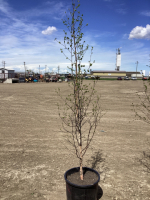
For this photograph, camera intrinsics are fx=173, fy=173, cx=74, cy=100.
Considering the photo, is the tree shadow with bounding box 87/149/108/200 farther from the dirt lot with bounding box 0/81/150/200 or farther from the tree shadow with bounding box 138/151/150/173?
the tree shadow with bounding box 138/151/150/173

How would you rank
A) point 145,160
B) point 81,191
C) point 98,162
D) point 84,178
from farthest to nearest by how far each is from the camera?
point 145,160 < point 98,162 < point 84,178 < point 81,191

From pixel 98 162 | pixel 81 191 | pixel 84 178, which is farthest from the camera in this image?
pixel 98 162

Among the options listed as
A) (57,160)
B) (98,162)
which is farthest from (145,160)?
(57,160)

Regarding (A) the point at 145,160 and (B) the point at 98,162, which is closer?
(B) the point at 98,162

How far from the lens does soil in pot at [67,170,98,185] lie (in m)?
3.13

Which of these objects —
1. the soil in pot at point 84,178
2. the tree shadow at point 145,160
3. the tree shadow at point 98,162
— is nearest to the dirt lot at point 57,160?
the tree shadow at point 98,162

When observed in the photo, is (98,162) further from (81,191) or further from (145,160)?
(81,191)

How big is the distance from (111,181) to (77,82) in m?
2.49

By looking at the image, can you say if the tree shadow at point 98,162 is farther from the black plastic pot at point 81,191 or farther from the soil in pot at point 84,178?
the black plastic pot at point 81,191

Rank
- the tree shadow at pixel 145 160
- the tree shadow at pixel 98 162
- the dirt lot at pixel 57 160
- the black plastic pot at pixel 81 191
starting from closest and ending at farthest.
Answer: the black plastic pot at pixel 81 191 → the dirt lot at pixel 57 160 → the tree shadow at pixel 98 162 → the tree shadow at pixel 145 160

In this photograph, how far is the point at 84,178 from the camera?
3270mm

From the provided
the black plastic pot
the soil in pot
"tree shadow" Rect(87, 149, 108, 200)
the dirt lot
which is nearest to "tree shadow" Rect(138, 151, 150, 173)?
the dirt lot

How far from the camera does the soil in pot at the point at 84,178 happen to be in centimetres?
313

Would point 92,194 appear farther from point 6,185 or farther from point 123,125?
point 123,125
